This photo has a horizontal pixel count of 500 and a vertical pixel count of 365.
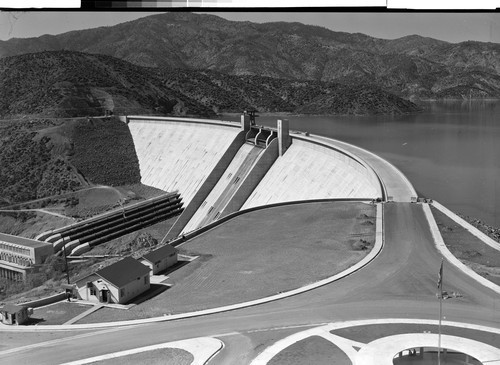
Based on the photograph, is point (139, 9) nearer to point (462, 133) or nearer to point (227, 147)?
point (227, 147)

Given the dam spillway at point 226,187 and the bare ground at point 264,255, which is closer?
the bare ground at point 264,255

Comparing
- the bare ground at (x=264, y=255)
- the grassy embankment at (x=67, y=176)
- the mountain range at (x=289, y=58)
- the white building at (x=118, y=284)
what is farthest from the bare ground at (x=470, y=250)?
the mountain range at (x=289, y=58)

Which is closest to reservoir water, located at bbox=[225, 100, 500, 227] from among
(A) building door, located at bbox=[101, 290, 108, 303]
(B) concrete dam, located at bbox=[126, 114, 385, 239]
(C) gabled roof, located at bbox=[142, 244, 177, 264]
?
(B) concrete dam, located at bbox=[126, 114, 385, 239]

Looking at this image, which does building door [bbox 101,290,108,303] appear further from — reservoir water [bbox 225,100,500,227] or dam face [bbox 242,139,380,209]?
dam face [bbox 242,139,380,209]

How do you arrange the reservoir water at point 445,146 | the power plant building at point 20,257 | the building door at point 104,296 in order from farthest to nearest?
the reservoir water at point 445,146 < the power plant building at point 20,257 < the building door at point 104,296

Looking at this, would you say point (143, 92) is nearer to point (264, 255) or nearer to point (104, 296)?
point (264, 255)

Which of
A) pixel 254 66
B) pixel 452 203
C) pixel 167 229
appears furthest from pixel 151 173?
pixel 254 66

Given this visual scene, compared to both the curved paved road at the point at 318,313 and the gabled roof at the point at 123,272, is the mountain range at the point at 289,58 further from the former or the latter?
the gabled roof at the point at 123,272
